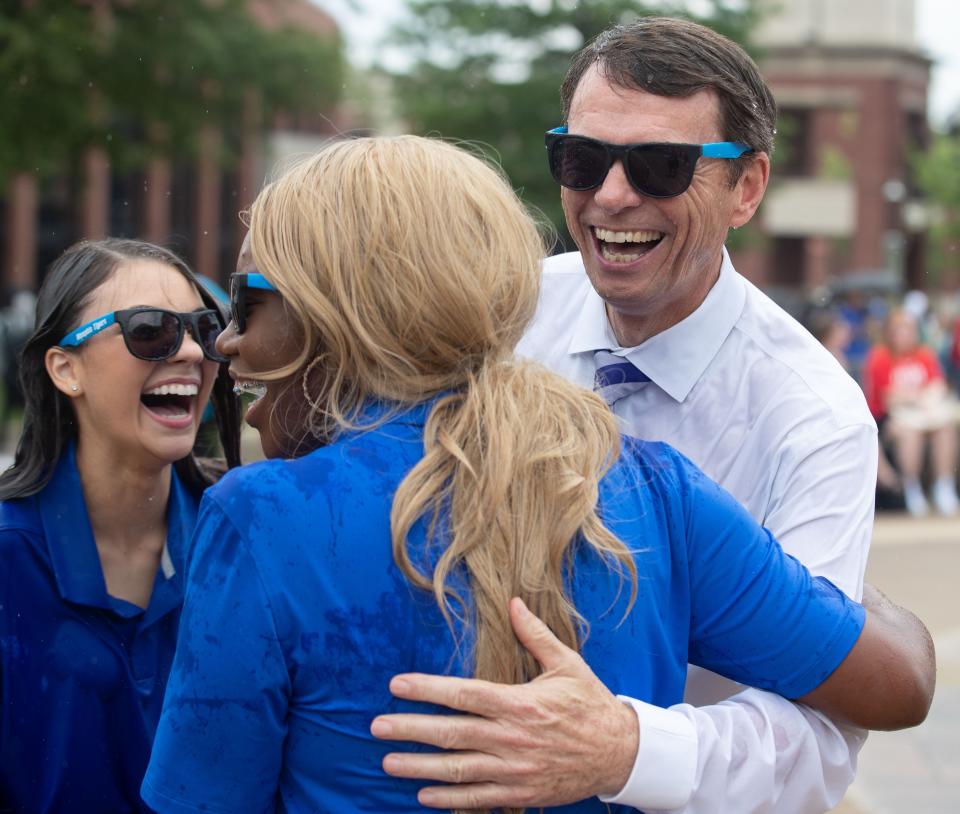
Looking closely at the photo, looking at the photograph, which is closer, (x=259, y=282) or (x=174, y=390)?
(x=259, y=282)

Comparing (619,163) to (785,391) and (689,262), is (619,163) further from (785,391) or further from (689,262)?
(785,391)

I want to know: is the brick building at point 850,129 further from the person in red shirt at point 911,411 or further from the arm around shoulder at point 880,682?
the arm around shoulder at point 880,682

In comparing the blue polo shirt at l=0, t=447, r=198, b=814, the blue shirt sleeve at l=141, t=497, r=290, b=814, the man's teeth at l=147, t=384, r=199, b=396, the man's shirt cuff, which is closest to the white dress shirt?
the man's shirt cuff

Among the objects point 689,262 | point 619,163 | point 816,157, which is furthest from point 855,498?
point 816,157

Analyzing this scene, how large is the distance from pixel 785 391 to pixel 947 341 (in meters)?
24.6

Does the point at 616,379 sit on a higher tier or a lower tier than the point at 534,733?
higher

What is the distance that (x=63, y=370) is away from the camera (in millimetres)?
2678

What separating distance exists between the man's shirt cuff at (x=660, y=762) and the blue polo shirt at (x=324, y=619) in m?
0.09

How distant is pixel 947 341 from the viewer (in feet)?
83.3

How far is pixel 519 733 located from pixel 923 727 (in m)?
4.99

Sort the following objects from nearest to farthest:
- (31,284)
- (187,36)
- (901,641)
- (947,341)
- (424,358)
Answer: (424,358) < (901,641) < (187,36) < (947,341) < (31,284)

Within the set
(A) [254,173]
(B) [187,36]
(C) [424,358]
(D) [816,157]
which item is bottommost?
(D) [816,157]

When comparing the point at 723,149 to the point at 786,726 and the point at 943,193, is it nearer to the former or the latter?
the point at 786,726

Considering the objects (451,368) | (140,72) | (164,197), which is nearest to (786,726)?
(451,368)
